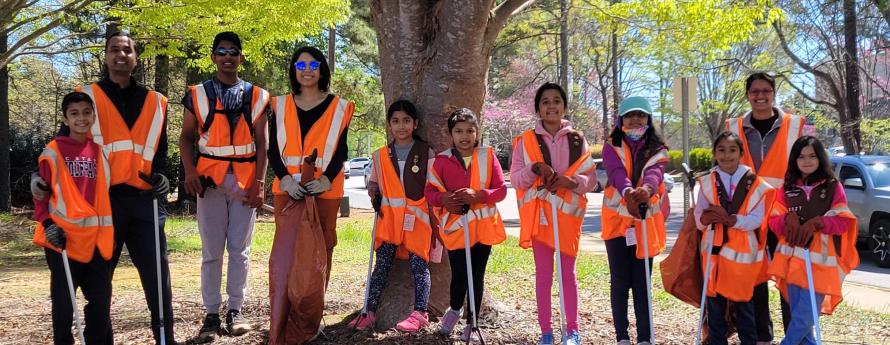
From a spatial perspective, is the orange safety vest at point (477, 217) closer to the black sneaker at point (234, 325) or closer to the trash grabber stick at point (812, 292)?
the black sneaker at point (234, 325)

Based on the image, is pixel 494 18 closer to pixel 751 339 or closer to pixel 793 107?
pixel 751 339

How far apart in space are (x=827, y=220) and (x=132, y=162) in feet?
13.8

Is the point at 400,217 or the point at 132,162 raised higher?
the point at 132,162

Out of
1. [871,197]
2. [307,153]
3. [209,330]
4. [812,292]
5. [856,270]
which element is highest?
[307,153]

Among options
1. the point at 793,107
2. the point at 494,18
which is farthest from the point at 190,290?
the point at 793,107

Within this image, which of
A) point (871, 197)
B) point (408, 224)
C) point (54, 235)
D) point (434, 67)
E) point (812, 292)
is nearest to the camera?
point (54, 235)

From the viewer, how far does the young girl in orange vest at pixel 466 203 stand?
15.2ft

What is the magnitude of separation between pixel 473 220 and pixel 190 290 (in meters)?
3.93

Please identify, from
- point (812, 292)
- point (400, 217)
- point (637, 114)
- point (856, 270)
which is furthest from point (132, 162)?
point (856, 270)

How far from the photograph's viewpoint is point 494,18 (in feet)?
17.9

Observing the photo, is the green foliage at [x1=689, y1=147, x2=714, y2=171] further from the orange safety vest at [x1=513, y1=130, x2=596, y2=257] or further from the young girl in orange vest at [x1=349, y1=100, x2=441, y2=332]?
the young girl in orange vest at [x1=349, y1=100, x2=441, y2=332]

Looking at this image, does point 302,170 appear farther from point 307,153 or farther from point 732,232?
point 732,232

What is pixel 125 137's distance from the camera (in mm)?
4398

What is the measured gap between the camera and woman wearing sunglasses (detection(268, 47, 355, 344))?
4.58m
